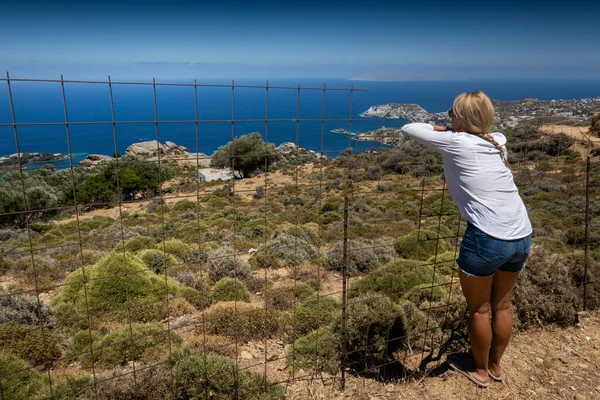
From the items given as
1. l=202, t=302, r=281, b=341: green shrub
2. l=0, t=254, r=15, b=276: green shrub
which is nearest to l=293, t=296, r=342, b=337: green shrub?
l=202, t=302, r=281, b=341: green shrub

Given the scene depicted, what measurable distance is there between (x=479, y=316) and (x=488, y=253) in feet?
2.07

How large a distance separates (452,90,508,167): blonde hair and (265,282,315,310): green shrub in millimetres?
4717

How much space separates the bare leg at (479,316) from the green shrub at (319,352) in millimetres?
1261

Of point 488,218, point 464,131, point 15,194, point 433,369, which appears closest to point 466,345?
point 433,369

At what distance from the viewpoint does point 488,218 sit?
2752 millimetres

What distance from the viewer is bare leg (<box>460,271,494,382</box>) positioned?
3.00 meters

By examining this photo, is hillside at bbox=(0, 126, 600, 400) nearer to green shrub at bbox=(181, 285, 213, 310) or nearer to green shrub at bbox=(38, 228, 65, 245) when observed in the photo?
green shrub at bbox=(181, 285, 213, 310)

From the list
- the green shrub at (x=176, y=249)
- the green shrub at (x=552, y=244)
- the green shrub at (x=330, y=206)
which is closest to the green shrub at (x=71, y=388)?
the green shrub at (x=176, y=249)

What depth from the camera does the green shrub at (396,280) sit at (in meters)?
6.43

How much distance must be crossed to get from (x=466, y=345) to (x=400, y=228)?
368 inches

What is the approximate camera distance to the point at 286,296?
280 inches

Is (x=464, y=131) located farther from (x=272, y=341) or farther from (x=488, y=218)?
(x=272, y=341)

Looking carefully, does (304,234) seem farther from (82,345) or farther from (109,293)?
(82,345)

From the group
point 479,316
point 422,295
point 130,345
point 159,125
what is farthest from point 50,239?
point 479,316
